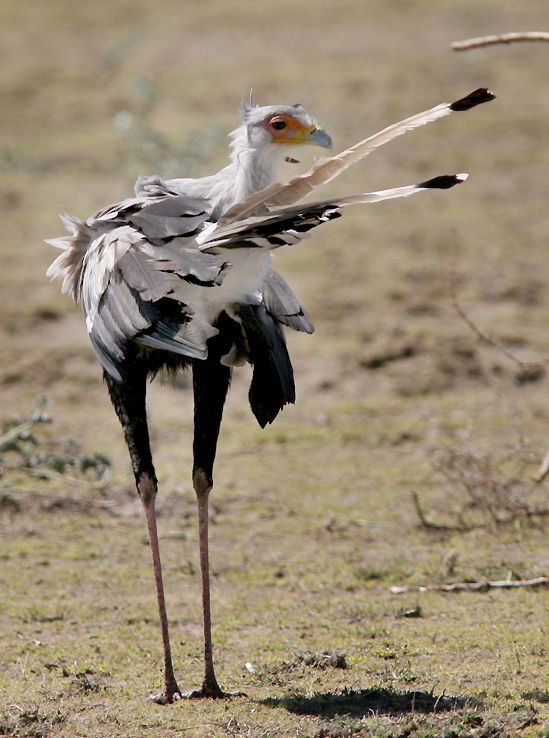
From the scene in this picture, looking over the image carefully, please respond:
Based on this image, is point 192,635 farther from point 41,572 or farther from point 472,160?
point 472,160

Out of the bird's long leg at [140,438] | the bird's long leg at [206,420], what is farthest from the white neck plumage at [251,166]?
the bird's long leg at [140,438]

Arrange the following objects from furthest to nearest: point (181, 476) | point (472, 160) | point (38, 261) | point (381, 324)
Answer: point (472, 160)
point (38, 261)
point (381, 324)
point (181, 476)

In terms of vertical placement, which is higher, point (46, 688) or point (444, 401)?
point (46, 688)

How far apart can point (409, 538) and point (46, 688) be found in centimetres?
210

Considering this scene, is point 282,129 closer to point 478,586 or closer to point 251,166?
point 251,166

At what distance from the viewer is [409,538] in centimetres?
565

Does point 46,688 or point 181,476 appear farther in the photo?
point 181,476

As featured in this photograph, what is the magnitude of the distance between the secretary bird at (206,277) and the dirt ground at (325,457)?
38cm

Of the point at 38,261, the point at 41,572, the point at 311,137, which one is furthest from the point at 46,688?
the point at 38,261

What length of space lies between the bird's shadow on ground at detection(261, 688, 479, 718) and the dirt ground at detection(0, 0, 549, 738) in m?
0.01

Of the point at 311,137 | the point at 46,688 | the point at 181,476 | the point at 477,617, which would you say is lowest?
the point at 181,476

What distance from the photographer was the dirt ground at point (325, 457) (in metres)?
4.14

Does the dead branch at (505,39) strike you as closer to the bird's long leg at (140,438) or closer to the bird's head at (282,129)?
the bird's head at (282,129)

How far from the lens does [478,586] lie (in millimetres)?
4996
